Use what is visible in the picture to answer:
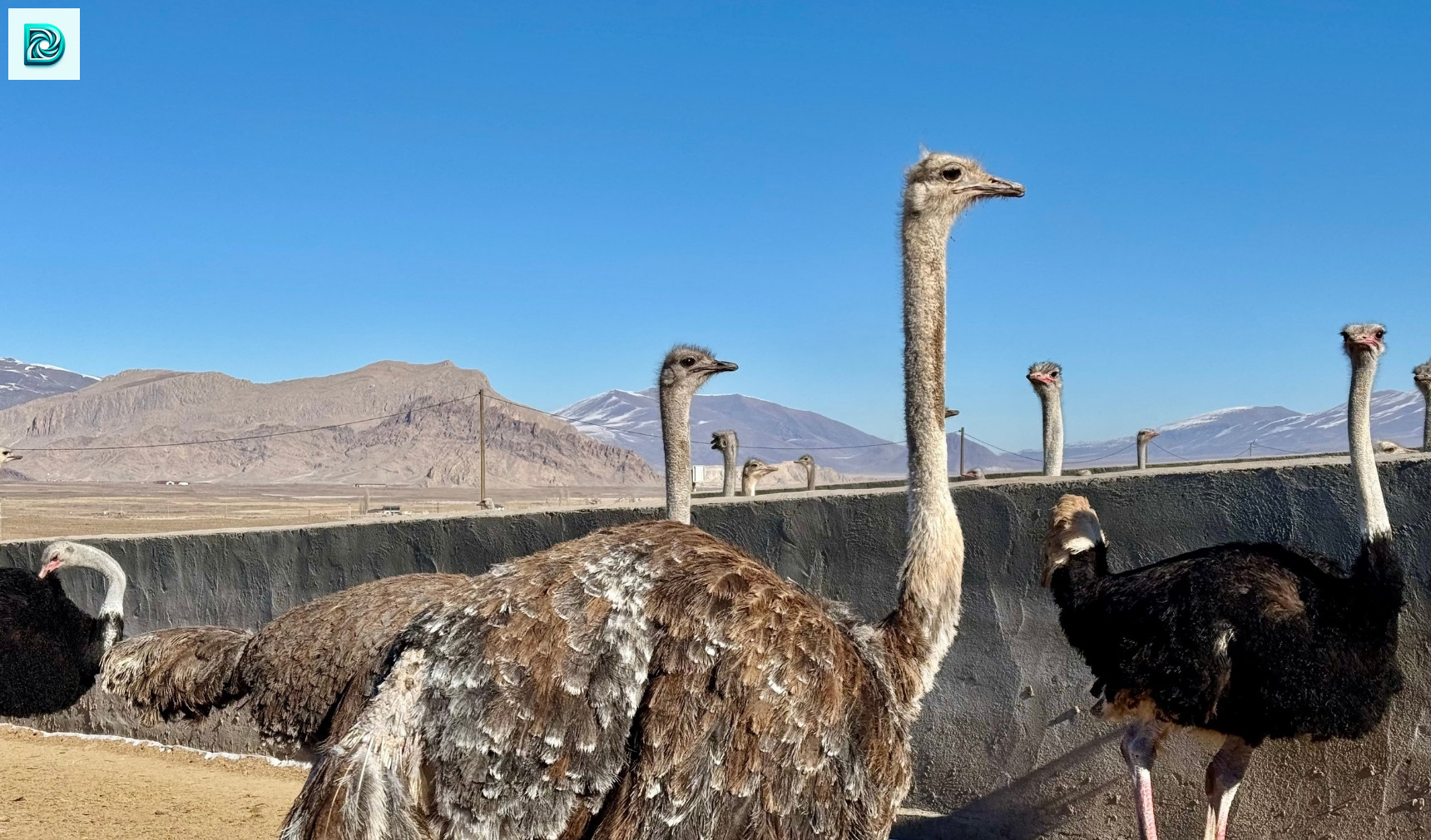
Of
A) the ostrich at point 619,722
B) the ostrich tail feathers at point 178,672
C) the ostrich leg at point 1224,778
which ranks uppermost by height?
the ostrich at point 619,722

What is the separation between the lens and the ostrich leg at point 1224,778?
13.9 ft

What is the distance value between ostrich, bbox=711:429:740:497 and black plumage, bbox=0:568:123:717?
538cm

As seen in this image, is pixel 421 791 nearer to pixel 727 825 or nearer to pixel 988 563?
pixel 727 825

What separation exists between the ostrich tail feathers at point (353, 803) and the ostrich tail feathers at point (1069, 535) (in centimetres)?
252

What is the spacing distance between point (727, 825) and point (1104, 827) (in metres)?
2.40

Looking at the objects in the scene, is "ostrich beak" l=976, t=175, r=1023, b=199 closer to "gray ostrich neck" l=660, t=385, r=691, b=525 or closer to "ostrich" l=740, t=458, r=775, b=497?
"gray ostrich neck" l=660, t=385, r=691, b=525

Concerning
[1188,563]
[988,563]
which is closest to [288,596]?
[988,563]

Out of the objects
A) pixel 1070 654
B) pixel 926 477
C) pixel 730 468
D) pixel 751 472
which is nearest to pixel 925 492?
pixel 926 477

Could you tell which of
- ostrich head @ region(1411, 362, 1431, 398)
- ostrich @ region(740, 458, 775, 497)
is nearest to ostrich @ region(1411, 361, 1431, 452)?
ostrich head @ region(1411, 362, 1431, 398)

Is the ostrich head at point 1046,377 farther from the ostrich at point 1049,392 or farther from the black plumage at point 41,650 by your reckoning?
the black plumage at point 41,650

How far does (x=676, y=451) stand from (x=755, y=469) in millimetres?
10074

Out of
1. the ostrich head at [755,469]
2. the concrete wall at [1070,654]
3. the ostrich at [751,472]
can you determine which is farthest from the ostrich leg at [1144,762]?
the ostrich head at [755,469]

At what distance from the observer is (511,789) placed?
10.0ft

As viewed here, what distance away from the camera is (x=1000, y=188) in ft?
14.8
